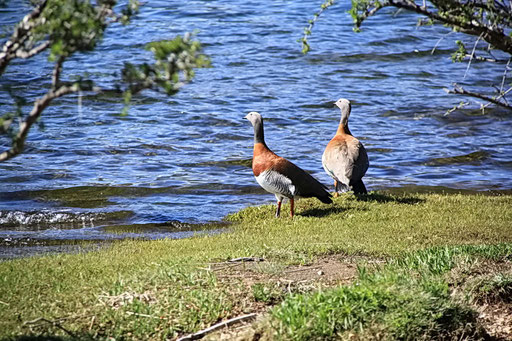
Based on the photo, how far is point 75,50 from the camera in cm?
428

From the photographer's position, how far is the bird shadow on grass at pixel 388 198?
11033 mm

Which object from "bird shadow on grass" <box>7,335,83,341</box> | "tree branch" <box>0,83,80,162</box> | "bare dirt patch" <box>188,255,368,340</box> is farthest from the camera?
"bare dirt patch" <box>188,255,368,340</box>

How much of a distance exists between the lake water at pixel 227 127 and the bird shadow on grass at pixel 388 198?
2.35 metres

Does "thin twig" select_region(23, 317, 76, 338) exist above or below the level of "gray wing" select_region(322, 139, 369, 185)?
above

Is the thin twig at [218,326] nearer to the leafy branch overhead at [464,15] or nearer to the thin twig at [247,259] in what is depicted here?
the thin twig at [247,259]

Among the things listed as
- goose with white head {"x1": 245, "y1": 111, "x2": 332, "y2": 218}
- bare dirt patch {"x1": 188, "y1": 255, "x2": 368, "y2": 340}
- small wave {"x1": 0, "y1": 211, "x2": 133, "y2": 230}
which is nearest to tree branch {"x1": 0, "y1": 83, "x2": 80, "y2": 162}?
bare dirt patch {"x1": 188, "y1": 255, "x2": 368, "y2": 340}

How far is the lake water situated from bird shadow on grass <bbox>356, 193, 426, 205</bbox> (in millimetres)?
2346

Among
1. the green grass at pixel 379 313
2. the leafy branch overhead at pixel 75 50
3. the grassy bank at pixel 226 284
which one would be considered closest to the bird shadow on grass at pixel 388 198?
the grassy bank at pixel 226 284

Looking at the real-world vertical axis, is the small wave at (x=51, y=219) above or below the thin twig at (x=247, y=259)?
below

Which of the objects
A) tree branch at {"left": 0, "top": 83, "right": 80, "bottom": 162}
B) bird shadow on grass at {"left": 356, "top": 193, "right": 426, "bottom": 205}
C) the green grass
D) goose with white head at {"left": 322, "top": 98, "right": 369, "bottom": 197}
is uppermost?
tree branch at {"left": 0, "top": 83, "right": 80, "bottom": 162}

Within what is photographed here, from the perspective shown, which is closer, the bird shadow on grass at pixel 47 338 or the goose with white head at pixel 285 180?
the bird shadow on grass at pixel 47 338

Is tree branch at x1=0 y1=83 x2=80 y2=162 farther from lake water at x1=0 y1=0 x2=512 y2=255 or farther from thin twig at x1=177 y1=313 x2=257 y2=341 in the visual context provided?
lake water at x1=0 y1=0 x2=512 y2=255

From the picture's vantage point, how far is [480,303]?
6344mm

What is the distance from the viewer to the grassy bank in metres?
5.44
